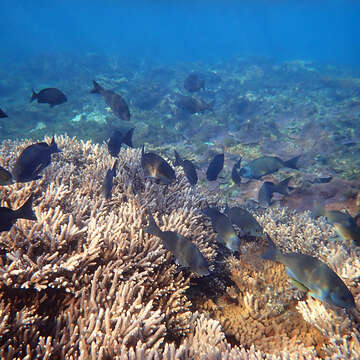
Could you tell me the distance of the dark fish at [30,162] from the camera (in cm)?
291

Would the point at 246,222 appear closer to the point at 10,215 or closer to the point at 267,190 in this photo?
the point at 267,190

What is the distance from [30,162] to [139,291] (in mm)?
1998

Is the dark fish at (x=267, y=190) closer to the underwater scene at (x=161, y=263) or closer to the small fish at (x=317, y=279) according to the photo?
the underwater scene at (x=161, y=263)

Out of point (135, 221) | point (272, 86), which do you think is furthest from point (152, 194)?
point (272, 86)

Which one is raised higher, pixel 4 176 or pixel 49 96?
pixel 49 96

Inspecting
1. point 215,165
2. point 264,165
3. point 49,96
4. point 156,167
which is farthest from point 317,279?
point 49,96

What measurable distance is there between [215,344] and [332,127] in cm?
1457

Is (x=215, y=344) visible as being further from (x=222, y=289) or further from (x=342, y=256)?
(x=342, y=256)

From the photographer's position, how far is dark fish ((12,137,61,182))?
291cm

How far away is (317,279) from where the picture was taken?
232cm

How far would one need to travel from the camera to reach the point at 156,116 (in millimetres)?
16469

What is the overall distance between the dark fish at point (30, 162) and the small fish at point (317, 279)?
288 cm

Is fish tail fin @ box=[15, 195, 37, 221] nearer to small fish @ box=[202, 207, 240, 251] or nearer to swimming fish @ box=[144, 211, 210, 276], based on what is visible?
swimming fish @ box=[144, 211, 210, 276]

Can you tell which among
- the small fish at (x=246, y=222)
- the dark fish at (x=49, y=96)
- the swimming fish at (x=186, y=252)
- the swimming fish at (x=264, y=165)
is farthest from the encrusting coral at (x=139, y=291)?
the dark fish at (x=49, y=96)
